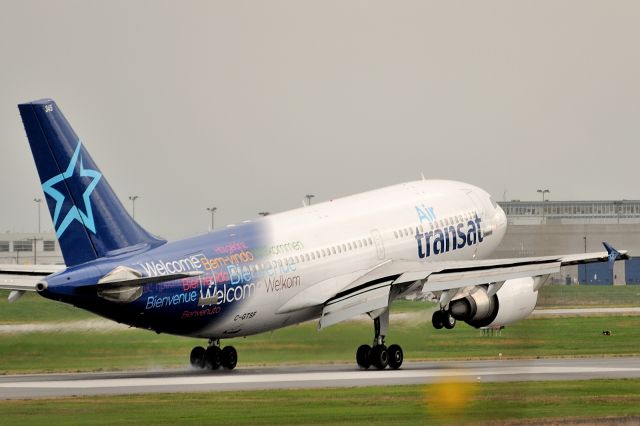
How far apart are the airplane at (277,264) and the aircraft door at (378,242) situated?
Result: 0.05m

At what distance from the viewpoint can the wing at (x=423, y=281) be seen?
2219 inches

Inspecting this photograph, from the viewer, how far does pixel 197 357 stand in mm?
58969

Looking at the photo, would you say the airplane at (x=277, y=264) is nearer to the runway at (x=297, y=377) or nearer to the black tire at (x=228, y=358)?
the black tire at (x=228, y=358)

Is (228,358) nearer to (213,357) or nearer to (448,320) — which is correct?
(213,357)

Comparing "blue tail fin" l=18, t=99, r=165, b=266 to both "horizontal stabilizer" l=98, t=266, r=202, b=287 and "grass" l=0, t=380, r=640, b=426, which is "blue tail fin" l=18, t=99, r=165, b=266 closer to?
"horizontal stabilizer" l=98, t=266, r=202, b=287

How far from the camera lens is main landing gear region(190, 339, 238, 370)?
58688mm

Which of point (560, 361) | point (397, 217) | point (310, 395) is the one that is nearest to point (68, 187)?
point (310, 395)

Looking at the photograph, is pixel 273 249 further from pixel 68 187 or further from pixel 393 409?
pixel 393 409

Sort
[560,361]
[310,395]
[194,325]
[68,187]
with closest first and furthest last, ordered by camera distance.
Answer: [310,395], [68,187], [194,325], [560,361]

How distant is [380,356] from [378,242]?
6.81 meters

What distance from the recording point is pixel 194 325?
53938 millimetres

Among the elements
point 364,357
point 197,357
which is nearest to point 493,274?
point 364,357

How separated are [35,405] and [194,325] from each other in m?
11.5

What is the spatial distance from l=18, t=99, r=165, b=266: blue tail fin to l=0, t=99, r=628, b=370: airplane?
4 centimetres
